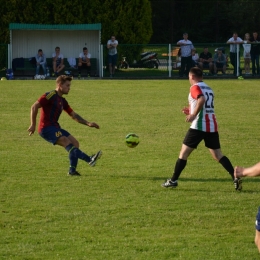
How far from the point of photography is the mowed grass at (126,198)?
Result: 23.6 ft

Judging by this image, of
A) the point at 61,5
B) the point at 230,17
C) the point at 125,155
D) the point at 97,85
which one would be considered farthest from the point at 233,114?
the point at 230,17

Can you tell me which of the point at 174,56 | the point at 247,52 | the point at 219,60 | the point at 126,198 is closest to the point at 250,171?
the point at 126,198

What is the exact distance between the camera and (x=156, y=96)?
2372 cm

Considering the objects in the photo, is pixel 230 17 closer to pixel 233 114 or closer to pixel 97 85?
pixel 97 85

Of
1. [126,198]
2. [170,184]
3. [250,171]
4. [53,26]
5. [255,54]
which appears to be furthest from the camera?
[53,26]

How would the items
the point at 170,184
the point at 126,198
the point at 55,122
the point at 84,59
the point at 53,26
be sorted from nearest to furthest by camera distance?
the point at 126,198 < the point at 170,184 < the point at 55,122 < the point at 84,59 < the point at 53,26

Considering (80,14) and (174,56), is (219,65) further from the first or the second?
(80,14)

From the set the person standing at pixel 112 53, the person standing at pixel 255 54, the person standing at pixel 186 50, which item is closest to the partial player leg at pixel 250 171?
the person standing at pixel 186 50

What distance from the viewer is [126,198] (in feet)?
30.6

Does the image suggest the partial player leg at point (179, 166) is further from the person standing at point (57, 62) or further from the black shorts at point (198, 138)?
the person standing at point (57, 62)

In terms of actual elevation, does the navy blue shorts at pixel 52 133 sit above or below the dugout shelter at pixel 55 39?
below

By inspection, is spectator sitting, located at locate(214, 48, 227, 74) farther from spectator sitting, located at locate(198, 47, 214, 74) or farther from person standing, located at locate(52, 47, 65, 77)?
person standing, located at locate(52, 47, 65, 77)

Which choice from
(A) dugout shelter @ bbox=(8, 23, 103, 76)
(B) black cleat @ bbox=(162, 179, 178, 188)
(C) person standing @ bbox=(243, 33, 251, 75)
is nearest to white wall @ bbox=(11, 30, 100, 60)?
(A) dugout shelter @ bbox=(8, 23, 103, 76)

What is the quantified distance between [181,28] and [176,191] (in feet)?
149
